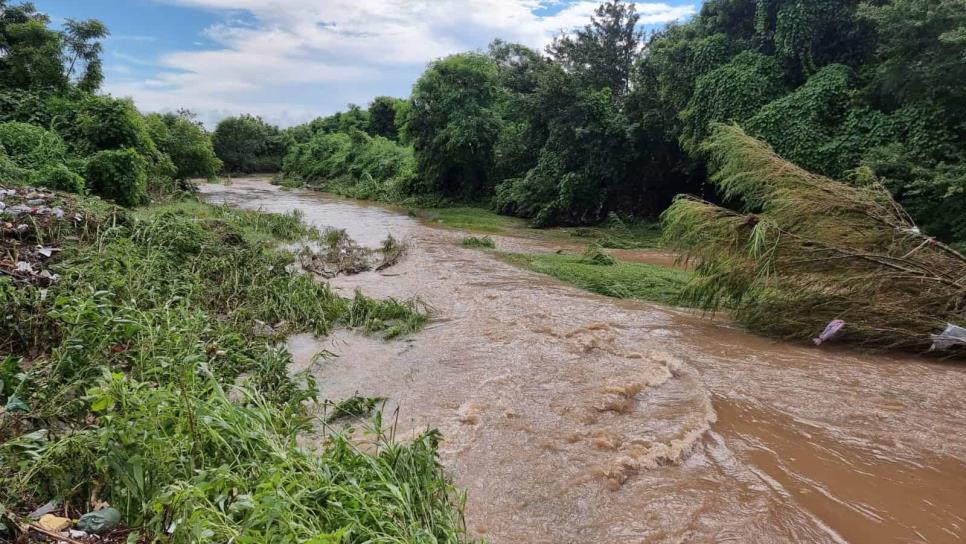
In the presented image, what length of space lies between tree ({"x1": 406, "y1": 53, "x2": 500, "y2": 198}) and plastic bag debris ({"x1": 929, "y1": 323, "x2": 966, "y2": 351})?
64.9 feet

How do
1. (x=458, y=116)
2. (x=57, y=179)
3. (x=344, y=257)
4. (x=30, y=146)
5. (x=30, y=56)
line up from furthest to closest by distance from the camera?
(x=458, y=116), (x=30, y=56), (x=30, y=146), (x=344, y=257), (x=57, y=179)

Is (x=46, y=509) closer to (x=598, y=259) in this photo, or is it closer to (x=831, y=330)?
(x=831, y=330)

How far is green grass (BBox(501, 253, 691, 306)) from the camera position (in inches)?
358

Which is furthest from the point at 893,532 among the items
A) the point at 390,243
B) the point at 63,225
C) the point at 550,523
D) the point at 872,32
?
the point at 872,32

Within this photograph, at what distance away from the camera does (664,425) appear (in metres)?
4.45

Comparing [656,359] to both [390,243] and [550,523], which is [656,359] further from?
[390,243]

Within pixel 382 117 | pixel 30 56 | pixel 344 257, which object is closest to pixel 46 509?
pixel 344 257

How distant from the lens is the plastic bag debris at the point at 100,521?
223 cm

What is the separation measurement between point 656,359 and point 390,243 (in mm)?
7992

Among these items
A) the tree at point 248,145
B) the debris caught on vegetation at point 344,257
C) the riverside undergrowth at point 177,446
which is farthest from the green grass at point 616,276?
the tree at point 248,145

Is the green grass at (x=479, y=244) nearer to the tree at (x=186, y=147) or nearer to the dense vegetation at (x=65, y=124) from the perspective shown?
the dense vegetation at (x=65, y=124)

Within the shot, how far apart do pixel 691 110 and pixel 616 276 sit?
307 inches

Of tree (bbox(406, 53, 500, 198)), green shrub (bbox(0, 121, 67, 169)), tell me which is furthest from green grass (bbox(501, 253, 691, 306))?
tree (bbox(406, 53, 500, 198))

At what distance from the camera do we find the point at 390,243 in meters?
12.6
